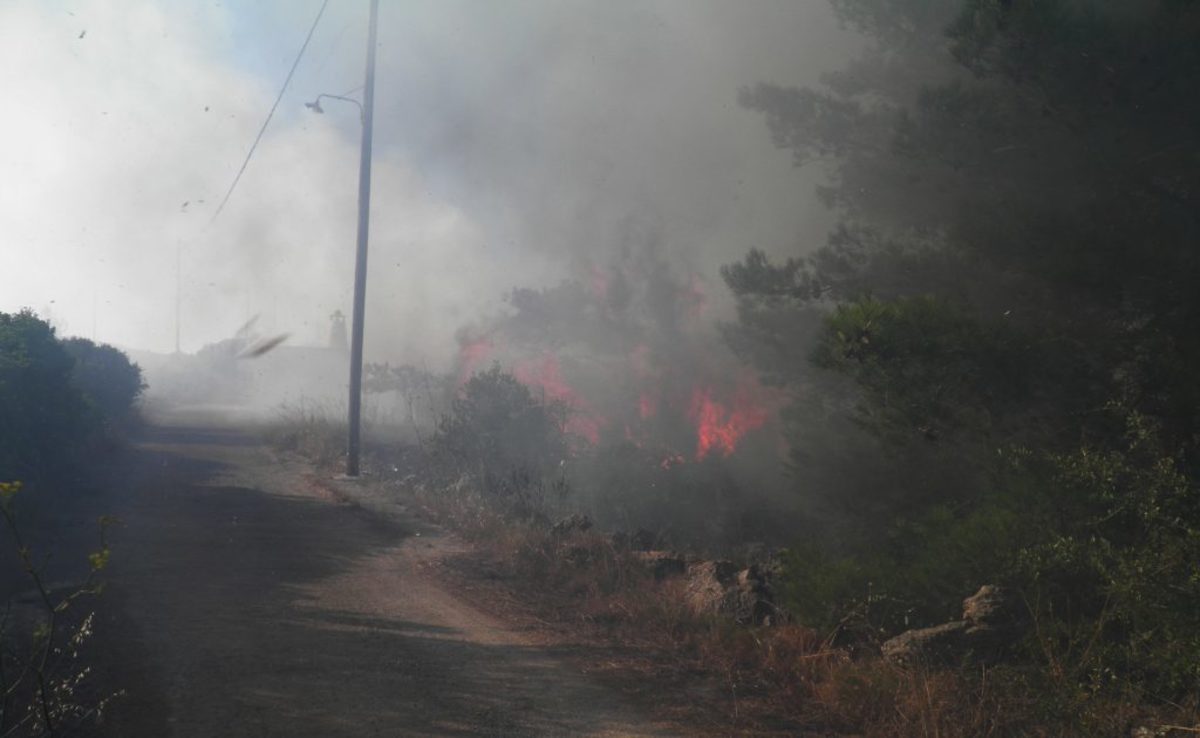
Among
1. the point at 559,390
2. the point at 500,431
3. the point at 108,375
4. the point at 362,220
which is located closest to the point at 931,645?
the point at 500,431

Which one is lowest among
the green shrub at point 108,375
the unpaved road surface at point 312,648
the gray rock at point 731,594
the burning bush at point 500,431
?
the unpaved road surface at point 312,648

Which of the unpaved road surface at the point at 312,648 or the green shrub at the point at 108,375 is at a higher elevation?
the green shrub at the point at 108,375

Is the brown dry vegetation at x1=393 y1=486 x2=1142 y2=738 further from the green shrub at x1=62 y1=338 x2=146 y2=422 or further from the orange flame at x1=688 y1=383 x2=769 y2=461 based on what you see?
the green shrub at x1=62 y1=338 x2=146 y2=422

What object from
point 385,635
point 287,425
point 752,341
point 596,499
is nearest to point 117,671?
point 385,635

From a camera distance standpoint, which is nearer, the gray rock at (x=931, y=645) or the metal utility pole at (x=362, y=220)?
the gray rock at (x=931, y=645)

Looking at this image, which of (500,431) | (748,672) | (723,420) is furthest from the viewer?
(723,420)

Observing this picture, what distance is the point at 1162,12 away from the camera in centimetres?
768

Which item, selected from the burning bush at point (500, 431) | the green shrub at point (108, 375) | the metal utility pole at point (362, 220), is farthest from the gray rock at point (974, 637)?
the green shrub at point (108, 375)

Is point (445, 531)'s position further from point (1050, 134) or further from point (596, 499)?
point (1050, 134)

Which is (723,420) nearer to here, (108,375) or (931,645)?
(931,645)

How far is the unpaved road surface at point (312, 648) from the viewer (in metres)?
5.18

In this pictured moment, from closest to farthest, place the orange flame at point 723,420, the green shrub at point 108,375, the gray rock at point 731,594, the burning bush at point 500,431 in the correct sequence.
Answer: the gray rock at point 731,594, the burning bush at point 500,431, the orange flame at point 723,420, the green shrub at point 108,375

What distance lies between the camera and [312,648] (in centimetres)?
649

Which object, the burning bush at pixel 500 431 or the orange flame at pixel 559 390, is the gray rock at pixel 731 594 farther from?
the orange flame at pixel 559 390
